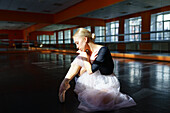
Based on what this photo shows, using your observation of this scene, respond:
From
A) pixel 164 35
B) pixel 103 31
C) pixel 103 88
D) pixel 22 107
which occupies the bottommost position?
pixel 22 107

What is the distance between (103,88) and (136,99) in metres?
0.52

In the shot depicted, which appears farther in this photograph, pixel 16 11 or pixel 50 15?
pixel 50 15

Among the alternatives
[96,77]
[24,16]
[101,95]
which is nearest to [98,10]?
[24,16]

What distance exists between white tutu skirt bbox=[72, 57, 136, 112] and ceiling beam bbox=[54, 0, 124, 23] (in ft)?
16.6

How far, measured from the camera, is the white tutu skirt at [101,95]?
55.8 inches

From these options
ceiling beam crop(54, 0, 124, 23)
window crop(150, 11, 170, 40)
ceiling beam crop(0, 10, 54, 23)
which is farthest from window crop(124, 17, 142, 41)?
ceiling beam crop(0, 10, 54, 23)

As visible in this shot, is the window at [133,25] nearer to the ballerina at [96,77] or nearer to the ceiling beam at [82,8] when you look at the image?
the ceiling beam at [82,8]

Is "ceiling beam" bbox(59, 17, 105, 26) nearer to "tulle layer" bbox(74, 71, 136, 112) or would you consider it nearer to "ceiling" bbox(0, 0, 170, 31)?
"ceiling" bbox(0, 0, 170, 31)

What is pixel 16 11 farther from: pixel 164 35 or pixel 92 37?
pixel 92 37

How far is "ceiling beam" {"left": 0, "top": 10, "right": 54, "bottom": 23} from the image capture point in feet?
31.8

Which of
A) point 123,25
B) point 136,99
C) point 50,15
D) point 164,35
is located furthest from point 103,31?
point 136,99

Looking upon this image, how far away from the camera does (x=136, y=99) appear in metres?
1.70

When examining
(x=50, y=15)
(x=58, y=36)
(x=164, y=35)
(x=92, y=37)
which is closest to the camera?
(x=92, y=37)

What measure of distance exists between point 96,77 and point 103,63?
182mm
